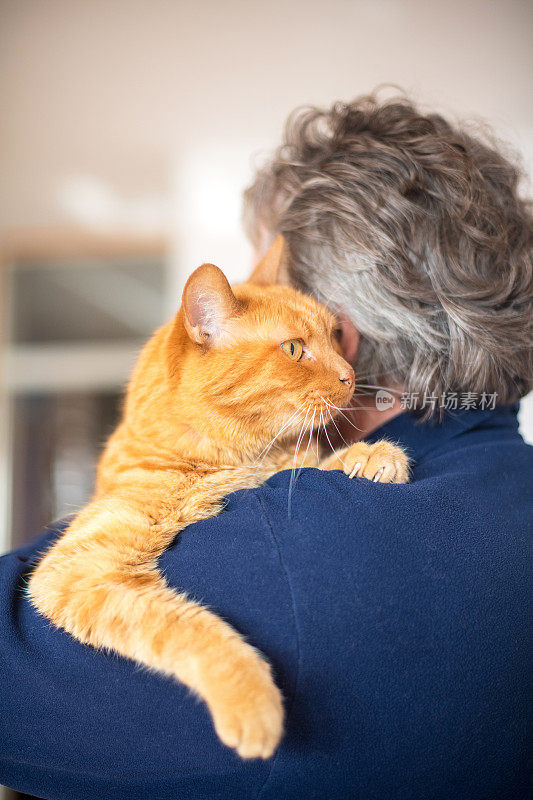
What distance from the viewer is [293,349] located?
3.43 feet

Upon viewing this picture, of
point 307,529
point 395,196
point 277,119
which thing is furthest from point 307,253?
point 277,119

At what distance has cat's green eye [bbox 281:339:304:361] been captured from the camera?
3.40 feet

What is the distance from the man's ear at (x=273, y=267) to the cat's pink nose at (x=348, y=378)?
0.26m

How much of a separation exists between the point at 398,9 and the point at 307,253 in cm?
287

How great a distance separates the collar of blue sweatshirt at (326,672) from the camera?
29.6 inches

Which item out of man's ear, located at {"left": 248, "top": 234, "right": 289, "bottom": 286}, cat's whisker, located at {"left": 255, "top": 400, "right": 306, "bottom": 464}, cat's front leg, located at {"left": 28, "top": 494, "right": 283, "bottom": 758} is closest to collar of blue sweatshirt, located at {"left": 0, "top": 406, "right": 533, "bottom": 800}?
cat's front leg, located at {"left": 28, "top": 494, "right": 283, "bottom": 758}

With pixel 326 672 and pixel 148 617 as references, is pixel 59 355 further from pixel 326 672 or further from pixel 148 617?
pixel 326 672

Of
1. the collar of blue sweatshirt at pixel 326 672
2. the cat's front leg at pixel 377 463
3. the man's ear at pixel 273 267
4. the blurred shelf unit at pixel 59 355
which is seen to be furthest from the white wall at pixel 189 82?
the collar of blue sweatshirt at pixel 326 672

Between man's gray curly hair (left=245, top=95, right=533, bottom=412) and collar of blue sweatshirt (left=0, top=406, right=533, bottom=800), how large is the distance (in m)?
0.37

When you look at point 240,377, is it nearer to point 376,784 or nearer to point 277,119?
point 376,784

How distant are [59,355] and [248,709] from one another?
348 cm

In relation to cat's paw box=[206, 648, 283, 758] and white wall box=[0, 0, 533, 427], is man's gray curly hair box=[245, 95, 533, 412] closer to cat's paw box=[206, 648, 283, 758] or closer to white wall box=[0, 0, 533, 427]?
cat's paw box=[206, 648, 283, 758]

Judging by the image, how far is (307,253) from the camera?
1.16m
